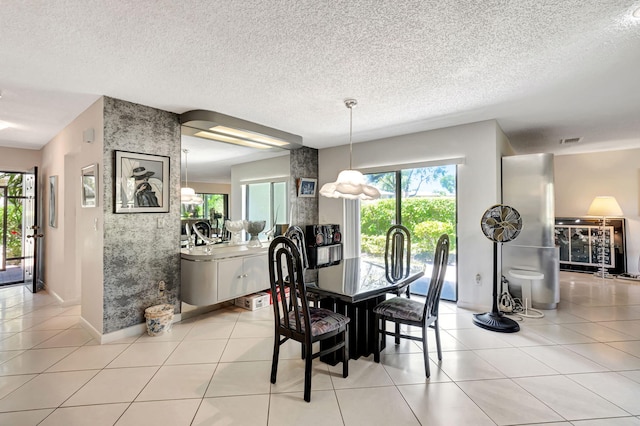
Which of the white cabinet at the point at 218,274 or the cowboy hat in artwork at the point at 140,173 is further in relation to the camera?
the white cabinet at the point at 218,274

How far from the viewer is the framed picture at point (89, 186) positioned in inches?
118

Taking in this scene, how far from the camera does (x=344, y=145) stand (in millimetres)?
5250

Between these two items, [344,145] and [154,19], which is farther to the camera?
[344,145]

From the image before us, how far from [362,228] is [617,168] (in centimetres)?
553

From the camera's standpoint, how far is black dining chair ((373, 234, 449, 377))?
2.34 meters

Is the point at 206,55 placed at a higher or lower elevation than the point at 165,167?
higher

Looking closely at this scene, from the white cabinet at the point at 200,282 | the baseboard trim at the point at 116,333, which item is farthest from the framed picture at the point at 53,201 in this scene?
the white cabinet at the point at 200,282

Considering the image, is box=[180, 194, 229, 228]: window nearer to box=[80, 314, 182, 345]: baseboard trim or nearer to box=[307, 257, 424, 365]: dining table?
box=[80, 314, 182, 345]: baseboard trim

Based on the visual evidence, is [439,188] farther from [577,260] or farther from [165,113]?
[577,260]

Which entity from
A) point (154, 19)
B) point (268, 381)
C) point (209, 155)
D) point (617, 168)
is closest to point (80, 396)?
point (268, 381)

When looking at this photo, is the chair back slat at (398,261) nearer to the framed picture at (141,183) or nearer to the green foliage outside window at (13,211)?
the framed picture at (141,183)

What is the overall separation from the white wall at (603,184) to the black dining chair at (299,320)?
22.4ft

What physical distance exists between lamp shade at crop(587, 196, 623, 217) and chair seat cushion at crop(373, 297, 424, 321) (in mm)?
5512

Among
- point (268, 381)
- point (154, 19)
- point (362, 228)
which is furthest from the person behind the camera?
point (362, 228)
